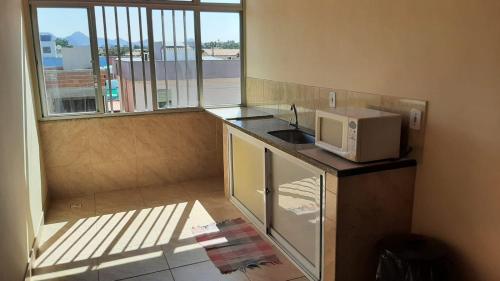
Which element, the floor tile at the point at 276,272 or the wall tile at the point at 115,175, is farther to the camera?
the wall tile at the point at 115,175

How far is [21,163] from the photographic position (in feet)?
9.80

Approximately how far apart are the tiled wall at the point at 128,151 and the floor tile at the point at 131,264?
1.63 metres

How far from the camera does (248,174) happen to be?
3619mm

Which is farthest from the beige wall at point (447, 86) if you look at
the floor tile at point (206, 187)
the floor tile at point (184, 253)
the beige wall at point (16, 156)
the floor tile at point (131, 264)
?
the beige wall at point (16, 156)

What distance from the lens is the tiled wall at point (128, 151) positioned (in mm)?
4277

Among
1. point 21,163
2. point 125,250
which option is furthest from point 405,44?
point 21,163

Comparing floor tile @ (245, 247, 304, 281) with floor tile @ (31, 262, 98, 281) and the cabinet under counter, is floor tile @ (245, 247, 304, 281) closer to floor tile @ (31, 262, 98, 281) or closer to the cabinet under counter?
the cabinet under counter

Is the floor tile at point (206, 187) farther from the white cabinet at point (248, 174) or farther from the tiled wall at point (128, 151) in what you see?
the white cabinet at point (248, 174)

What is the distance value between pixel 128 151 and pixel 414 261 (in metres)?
3.38

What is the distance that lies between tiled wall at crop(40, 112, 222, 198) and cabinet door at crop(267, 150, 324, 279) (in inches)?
72.3

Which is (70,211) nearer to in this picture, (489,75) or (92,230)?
(92,230)

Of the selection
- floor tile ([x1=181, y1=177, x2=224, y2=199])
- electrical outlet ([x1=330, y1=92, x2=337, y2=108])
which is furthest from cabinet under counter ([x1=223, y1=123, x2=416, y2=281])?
floor tile ([x1=181, y1=177, x2=224, y2=199])

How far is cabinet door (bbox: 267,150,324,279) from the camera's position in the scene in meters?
2.56

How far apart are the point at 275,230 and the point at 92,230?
164cm
